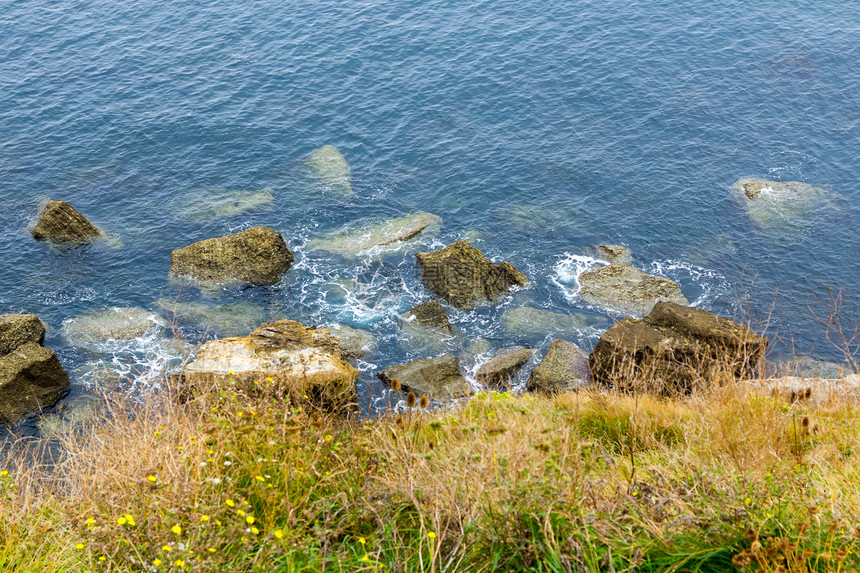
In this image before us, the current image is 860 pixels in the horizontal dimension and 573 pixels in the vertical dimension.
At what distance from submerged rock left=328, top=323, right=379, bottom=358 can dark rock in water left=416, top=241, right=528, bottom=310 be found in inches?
158

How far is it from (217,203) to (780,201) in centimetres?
2999

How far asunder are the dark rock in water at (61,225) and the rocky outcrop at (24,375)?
A: 7829 mm

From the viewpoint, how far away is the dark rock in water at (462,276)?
3019cm

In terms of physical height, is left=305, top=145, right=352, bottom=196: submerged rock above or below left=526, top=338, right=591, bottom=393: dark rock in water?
above

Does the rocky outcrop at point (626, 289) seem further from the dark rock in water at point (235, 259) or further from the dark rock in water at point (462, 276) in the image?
the dark rock in water at point (235, 259)

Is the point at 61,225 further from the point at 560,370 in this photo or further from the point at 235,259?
the point at 560,370

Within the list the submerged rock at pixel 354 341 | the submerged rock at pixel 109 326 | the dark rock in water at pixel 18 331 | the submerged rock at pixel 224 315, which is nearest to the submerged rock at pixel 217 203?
the submerged rock at pixel 224 315

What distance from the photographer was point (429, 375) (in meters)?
25.6

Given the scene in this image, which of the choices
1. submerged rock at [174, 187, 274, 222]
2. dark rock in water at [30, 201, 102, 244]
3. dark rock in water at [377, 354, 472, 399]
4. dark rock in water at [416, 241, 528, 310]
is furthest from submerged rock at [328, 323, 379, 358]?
dark rock in water at [30, 201, 102, 244]

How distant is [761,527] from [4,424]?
80.6 feet

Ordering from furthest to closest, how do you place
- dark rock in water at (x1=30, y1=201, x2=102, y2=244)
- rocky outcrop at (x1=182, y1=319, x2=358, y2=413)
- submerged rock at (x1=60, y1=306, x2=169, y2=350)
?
1. dark rock in water at (x1=30, y1=201, x2=102, y2=244)
2. submerged rock at (x1=60, y1=306, x2=169, y2=350)
3. rocky outcrop at (x1=182, y1=319, x2=358, y2=413)

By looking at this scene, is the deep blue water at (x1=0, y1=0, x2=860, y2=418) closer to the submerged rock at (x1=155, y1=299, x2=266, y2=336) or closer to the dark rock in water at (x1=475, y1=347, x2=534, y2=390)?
the submerged rock at (x1=155, y1=299, x2=266, y2=336)

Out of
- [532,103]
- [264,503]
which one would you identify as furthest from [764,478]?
[532,103]

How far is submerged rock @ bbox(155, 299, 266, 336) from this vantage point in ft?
93.4
